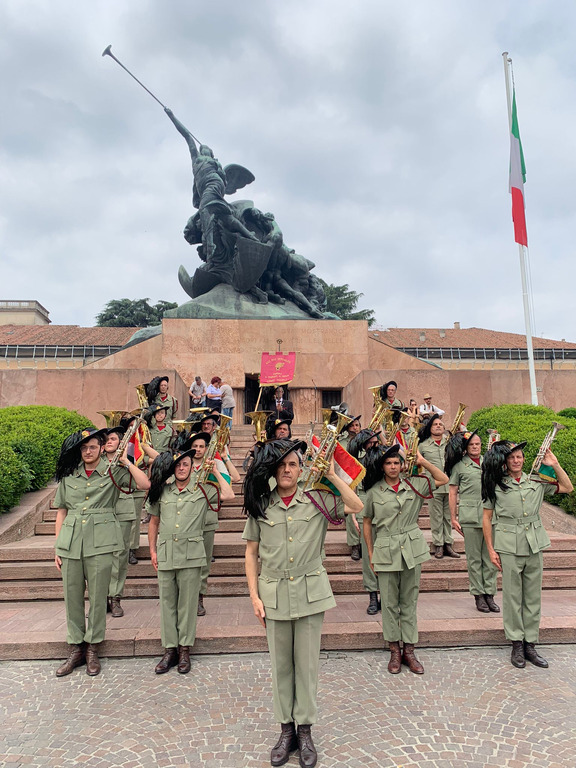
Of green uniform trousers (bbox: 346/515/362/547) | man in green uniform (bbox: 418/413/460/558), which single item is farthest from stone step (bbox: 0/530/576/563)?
man in green uniform (bbox: 418/413/460/558)

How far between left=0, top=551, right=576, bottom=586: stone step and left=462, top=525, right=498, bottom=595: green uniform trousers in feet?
2.59

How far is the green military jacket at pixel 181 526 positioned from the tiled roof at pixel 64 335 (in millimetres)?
33087

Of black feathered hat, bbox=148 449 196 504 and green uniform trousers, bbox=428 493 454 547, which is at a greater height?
black feathered hat, bbox=148 449 196 504

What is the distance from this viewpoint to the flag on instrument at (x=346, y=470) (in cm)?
307

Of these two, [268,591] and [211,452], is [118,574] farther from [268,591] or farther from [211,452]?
[268,591]

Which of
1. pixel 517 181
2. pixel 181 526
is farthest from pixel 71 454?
pixel 517 181

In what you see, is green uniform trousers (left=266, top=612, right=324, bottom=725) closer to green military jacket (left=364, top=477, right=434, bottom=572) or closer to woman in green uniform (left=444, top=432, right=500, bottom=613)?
green military jacket (left=364, top=477, right=434, bottom=572)

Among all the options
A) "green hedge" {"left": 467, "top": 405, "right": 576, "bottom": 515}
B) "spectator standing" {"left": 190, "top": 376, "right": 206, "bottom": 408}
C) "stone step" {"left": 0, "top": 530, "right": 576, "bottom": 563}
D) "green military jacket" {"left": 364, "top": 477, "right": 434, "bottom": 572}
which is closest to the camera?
"green military jacket" {"left": 364, "top": 477, "right": 434, "bottom": 572}

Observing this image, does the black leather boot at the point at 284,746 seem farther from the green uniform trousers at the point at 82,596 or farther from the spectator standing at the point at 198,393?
the spectator standing at the point at 198,393

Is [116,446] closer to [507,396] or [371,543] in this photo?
[371,543]

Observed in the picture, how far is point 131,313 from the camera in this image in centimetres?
4444

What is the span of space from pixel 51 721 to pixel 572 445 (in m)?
7.34

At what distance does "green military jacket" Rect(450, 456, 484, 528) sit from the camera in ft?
17.0

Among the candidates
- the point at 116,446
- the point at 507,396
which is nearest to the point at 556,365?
the point at 507,396
